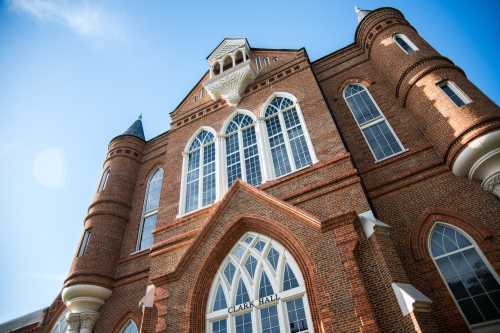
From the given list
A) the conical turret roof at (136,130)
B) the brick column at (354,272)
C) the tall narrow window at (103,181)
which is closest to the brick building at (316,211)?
the brick column at (354,272)

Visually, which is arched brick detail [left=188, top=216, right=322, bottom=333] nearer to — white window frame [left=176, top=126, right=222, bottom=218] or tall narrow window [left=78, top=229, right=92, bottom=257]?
white window frame [left=176, top=126, right=222, bottom=218]

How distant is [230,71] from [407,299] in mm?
13957

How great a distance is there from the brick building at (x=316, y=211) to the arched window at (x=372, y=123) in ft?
0.25

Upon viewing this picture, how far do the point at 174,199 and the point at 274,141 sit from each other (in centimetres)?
523

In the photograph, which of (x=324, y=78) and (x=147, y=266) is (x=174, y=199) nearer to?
(x=147, y=266)

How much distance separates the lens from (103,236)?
49.7 ft

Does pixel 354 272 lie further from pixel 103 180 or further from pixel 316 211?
→ pixel 103 180

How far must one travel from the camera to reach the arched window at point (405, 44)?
13.5 m

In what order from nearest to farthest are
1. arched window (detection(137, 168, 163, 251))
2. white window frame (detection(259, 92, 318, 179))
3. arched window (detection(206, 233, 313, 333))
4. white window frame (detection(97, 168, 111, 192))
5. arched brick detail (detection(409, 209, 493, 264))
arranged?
1. arched window (detection(206, 233, 313, 333))
2. arched brick detail (detection(409, 209, 493, 264))
3. white window frame (detection(259, 92, 318, 179))
4. arched window (detection(137, 168, 163, 251))
5. white window frame (detection(97, 168, 111, 192))

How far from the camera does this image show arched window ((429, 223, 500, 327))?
8.35 meters

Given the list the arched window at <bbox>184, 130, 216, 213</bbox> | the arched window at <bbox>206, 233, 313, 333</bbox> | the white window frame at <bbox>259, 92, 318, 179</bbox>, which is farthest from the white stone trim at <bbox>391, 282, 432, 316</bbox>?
the arched window at <bbox>184, 130, 216, 213</bbox>

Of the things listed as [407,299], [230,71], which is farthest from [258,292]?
[230,71]

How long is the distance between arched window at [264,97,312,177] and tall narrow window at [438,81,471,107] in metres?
5.29

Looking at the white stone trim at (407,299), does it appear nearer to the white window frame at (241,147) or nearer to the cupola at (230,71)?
the white window frame at (241,147)
